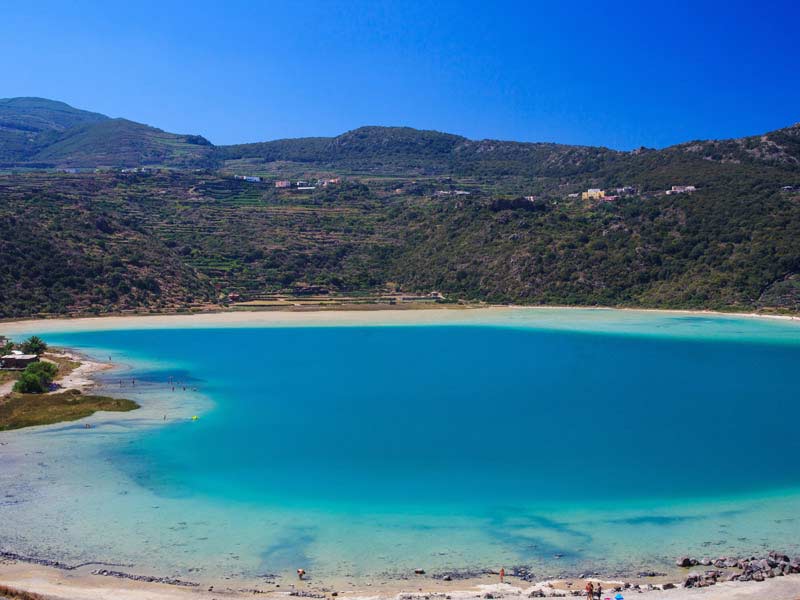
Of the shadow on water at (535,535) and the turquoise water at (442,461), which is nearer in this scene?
the shadow on water at (535,535)

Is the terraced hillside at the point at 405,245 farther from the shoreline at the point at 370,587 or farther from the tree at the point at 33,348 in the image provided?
the shoreline at the point at 370,587

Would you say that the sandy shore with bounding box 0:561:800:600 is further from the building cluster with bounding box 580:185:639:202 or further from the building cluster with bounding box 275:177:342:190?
the building cluster with bounding box 275:177:342:190

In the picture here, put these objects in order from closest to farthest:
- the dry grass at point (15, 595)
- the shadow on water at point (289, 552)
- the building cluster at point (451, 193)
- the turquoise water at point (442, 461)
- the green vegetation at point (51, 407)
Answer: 1. the dry grass at point (15, 595)
2. the shadow on water at point (289, 552)
3. the turquoise water at point (442, 461)
4. the green vegetation at point (51, 407)
5. the building cluster at point (451, 193)

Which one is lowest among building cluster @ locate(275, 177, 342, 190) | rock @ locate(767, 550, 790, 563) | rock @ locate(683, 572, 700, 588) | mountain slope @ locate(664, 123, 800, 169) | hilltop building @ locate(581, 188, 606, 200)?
rock @ locate(683, 572, 700, 588)

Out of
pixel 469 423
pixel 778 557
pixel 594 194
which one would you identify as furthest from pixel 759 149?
pixel 778 557

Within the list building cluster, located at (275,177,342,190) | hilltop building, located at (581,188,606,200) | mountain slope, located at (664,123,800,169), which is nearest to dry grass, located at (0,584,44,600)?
hilltop building, located at (581,188,606,200)

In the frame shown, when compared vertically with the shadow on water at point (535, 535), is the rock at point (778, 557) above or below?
above

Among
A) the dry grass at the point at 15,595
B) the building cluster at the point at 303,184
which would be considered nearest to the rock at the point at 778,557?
the dry grass at the point at 15,595
